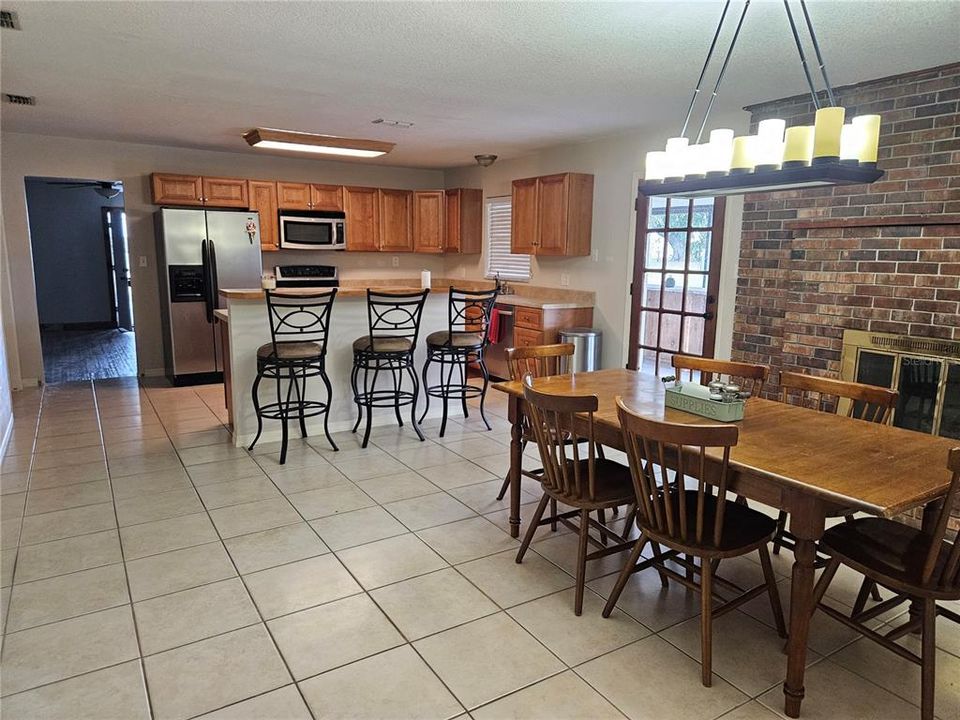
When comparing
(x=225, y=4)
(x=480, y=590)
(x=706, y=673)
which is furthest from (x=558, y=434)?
(x=225, y=4)

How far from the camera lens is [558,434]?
248cm

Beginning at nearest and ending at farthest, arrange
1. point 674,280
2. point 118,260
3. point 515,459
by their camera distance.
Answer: point 515,459, point 674,280, point 118,260

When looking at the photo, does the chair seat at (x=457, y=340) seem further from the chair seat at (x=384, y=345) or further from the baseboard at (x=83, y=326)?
the baseboard at (x=83, y=326)

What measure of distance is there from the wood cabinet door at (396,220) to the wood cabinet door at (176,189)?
209 centimetres

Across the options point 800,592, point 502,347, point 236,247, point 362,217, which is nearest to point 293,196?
point 362,217

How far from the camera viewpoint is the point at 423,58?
3.32 metres

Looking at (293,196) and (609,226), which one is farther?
(293,196)

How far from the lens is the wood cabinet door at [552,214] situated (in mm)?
5895

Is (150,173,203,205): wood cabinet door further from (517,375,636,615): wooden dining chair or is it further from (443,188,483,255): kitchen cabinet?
(517,375,636,615): wooden dining chair

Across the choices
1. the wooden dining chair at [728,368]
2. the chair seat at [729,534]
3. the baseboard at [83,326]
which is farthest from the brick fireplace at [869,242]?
the baseboard at [83,326]

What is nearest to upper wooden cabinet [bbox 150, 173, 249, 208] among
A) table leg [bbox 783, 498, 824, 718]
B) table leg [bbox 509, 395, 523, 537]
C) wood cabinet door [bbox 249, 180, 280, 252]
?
wood cabinet door [bbox 249, 180, 280, 252]

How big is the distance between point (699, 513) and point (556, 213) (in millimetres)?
4387

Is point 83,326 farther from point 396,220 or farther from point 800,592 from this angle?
point 800,592

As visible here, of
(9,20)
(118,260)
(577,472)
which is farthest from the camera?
(118,260)
